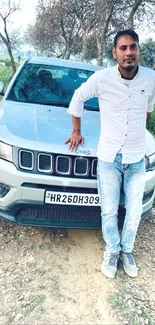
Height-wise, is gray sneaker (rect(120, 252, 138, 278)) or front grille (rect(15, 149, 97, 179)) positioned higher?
front grille (rect(15, 149, 97, 179))

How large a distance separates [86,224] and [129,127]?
3.11 feet

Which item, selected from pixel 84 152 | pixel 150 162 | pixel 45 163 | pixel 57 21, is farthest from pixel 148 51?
pixel 45 163

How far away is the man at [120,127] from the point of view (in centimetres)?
245

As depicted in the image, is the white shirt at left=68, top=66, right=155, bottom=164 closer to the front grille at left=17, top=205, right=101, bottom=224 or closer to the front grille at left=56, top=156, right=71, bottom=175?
the front grille at left=56, top=156, right=71, bottom=175

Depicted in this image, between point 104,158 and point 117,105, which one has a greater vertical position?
point 117,105

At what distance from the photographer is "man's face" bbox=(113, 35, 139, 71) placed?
239cm

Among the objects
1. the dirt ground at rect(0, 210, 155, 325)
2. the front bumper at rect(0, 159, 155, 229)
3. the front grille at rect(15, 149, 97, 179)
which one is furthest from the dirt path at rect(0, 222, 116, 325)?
the front grille at rect(15, 149, 97, 179)

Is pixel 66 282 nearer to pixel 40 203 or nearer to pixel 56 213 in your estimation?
pixel 56 213

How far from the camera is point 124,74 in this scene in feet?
8.05

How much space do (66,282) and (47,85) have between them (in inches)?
93.6

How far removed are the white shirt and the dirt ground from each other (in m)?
1.01

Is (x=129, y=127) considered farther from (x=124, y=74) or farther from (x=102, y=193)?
(x=102, y=193)

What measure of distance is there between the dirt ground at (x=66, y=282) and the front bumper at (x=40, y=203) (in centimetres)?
36

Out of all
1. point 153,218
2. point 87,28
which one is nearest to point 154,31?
point 87,28
